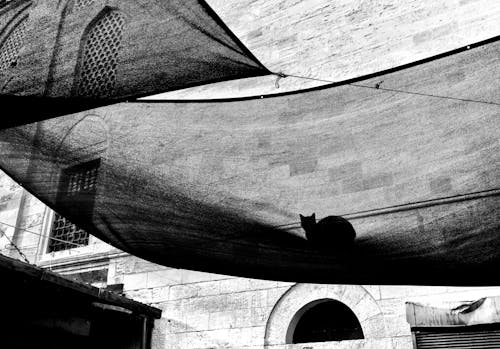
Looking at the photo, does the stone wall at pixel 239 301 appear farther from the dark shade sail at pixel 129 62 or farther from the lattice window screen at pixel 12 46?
the lattice window screen at pixel 12 46

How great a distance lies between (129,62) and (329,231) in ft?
5.51

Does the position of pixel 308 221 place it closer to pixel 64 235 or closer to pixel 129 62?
pixel 129 62

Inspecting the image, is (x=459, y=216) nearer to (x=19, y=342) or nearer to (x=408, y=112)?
(x=408, y=112)

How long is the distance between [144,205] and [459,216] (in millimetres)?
1640

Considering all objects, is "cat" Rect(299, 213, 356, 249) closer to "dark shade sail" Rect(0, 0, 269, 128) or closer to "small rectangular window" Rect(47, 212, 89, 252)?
"dark shade sail" Rect(0, 0, 269, 128)

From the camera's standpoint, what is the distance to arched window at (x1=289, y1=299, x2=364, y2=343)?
6473mm

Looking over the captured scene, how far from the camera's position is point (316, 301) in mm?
6461

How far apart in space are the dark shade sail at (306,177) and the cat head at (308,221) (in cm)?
3

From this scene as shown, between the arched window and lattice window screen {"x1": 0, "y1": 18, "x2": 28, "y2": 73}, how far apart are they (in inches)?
178

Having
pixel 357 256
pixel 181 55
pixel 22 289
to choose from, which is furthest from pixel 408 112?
pixel 22 289

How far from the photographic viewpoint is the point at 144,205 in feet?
9.28

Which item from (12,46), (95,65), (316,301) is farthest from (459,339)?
(12,46)

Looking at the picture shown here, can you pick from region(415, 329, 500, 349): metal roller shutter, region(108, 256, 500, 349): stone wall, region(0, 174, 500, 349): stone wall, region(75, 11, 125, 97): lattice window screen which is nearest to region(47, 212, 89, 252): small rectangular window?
region(0, 174, 500, 349): stone wall

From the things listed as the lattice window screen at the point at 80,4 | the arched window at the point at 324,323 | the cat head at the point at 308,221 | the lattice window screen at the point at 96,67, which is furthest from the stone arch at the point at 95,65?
the arched window at the point at 324,323
